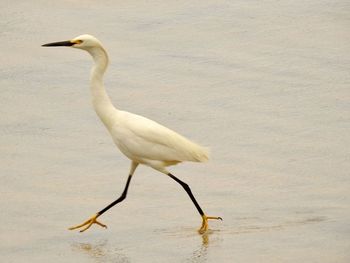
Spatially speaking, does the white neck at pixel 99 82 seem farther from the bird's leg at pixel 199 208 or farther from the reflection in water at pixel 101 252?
the reflection in water at pixel 101 252

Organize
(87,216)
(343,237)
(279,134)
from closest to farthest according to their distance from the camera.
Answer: (343,237) < (87,216) < (279,134)

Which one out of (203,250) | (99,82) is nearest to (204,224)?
(203,250)

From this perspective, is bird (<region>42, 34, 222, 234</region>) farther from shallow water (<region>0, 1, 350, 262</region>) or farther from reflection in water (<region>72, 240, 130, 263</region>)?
reflection in water (<region>72, 240, 130, 263</region>)

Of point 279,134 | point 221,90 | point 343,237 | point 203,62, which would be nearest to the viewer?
point 343,237

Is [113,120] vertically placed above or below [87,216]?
above

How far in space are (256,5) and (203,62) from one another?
1.99 metres

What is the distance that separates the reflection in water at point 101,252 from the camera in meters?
7.51

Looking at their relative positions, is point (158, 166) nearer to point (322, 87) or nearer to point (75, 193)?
point (75, 193)

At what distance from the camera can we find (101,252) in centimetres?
769

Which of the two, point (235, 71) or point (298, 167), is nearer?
point (298, 167)

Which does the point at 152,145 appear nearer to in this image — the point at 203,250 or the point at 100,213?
the point at 100,213

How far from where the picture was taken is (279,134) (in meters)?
10.1

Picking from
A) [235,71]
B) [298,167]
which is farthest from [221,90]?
[298,167]

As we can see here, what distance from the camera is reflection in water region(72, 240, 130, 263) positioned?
751 cm
